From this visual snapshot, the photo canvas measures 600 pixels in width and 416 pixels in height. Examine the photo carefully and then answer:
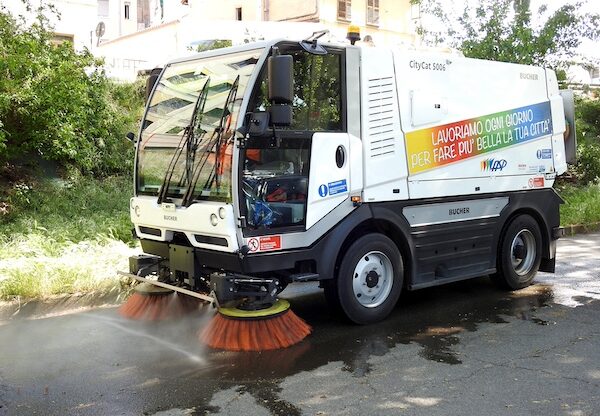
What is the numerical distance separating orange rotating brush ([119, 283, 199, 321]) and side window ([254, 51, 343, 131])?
220 cm

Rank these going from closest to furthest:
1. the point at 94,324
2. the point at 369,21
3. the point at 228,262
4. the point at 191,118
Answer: the point at 228,262 → the point at 191,118 → the point at 94,324 → the point at 369,21

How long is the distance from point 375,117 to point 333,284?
62.9 inches

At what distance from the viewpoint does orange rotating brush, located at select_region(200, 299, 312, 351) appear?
5383 mm

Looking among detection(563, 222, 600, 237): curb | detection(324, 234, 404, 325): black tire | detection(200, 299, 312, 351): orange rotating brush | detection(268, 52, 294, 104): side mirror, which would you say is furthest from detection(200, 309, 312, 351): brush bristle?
detection(563, 222, 600, 237): curb

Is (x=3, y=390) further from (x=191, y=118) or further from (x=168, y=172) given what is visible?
(x=191, y=118)

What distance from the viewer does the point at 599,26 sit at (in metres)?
13.2

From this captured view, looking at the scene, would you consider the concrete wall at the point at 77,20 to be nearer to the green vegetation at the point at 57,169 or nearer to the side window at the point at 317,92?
the green vegetation at the point at 57,169

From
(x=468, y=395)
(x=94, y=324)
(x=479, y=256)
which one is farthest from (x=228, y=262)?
(x=479, y=256)

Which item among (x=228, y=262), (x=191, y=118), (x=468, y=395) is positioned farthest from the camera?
(x=191, y=118)

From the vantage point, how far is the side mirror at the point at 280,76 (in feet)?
16.4

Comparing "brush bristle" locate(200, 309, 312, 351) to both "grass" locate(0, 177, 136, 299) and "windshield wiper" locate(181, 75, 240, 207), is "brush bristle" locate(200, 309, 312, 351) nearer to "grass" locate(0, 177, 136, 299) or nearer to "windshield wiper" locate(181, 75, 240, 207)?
"windshield wiper" locate(181, 75, 240, 207)

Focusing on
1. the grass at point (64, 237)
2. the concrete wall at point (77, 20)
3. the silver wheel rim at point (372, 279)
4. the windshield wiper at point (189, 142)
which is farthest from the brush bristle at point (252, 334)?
the concrete wall at point (77, 20)

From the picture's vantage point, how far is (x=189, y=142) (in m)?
5.69

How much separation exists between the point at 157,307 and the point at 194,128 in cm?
190
